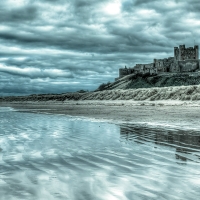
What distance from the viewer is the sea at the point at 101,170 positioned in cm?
303

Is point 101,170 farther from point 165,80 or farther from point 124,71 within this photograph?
point 124,71

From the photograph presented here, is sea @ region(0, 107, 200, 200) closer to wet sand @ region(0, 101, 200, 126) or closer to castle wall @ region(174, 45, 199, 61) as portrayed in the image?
wet sand @ region(0, 101, 200, 126)

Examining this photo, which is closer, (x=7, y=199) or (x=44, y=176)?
(x=7, y=199)

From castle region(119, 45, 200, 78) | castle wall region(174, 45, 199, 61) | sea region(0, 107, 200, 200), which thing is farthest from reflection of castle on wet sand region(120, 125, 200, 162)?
castle wall region(174, 45, 199, 61)

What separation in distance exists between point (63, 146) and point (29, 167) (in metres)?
1.90

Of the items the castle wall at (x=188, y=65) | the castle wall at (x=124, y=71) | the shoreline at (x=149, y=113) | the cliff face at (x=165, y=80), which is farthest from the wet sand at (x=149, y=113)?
the castle wall at (x=124, y=71)

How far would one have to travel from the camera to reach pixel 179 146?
18.8 feet

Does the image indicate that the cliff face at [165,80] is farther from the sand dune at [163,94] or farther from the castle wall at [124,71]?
the castle wall at [124,71]

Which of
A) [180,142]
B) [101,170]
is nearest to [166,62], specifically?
[180,142]

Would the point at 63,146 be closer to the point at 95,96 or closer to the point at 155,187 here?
the point at 155,187


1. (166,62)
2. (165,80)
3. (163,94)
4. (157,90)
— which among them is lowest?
(163,94)

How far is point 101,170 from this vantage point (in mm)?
4020

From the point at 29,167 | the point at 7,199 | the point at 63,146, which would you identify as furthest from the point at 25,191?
the point at 63,146

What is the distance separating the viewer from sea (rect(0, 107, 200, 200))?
3.03m
